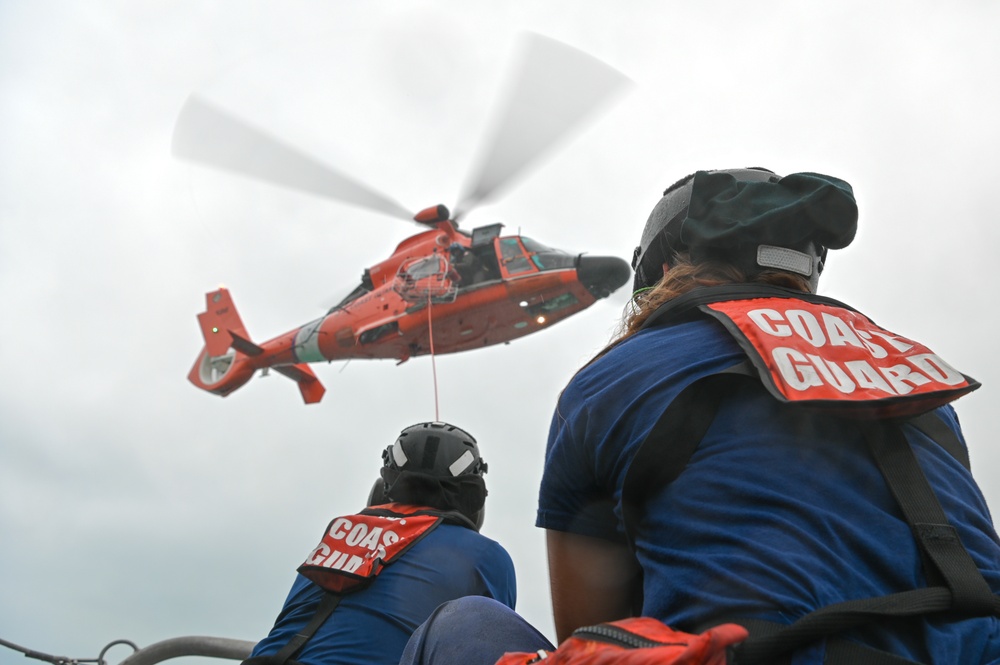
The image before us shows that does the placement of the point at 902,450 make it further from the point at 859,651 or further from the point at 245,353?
the point at 245,353

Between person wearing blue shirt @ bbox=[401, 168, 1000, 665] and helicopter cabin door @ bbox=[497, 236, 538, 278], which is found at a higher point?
helicopter cabin door @ bbox=[497, 236, 538, 278]

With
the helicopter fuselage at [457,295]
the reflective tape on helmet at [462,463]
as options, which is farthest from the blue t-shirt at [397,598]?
the helicopter fuselage at [457,295]

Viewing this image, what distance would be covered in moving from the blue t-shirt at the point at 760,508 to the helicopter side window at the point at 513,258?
1245 cm

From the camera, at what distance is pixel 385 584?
3348 mm

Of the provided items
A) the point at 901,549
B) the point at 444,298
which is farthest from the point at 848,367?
the point at 444,298

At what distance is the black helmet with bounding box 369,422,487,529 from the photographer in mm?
3975

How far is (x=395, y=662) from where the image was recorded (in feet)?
10.5

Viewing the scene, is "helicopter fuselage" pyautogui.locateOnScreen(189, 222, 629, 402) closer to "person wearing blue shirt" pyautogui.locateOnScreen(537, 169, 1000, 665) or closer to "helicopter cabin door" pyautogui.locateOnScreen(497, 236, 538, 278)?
"helicopter cabin door" pyautogui.locateOnScreen(497, 236, 538, 278)

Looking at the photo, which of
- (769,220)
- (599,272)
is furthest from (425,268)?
(769,220)

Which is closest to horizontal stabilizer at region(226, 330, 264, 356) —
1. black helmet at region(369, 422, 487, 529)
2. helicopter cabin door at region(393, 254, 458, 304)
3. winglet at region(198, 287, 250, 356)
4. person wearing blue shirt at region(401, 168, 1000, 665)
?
winglet at region(198, 287, 250, 356)

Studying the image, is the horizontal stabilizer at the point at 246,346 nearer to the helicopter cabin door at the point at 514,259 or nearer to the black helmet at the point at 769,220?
the helicopter cabin door at the point at 514,259

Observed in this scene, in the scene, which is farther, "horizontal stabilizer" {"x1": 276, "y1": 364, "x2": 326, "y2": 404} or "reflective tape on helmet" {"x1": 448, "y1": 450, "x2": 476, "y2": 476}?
"horizontal stabilizer" {"x1": 276, "y1": 364, "x2": 326, "y2": 404}

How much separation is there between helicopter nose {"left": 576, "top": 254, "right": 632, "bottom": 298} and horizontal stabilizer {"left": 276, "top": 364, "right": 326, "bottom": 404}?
879cm

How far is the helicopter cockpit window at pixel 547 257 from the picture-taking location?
1412 centimetres
